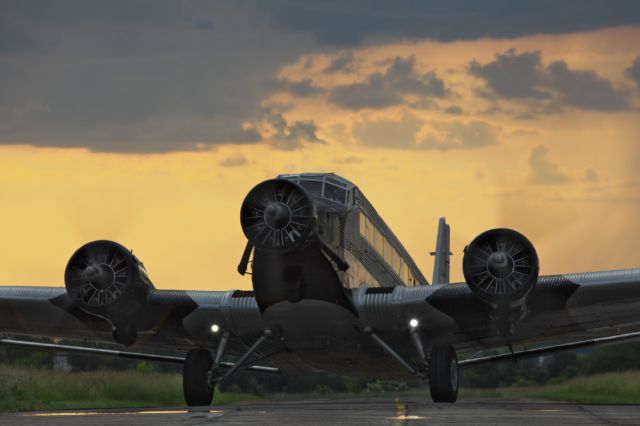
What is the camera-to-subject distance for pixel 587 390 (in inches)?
1404

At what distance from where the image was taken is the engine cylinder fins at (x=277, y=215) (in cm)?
2083

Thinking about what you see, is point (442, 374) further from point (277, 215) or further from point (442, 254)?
point (442, 254)

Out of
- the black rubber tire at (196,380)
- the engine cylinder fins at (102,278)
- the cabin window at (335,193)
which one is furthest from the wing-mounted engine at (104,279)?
the cabin window at (335,193)

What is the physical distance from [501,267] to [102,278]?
7973 millimetres

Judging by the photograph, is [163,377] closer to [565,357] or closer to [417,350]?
[417,350]

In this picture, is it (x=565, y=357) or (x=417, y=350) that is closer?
(x=417, y=350)

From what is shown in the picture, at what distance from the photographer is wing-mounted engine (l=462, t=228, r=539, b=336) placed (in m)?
21.5

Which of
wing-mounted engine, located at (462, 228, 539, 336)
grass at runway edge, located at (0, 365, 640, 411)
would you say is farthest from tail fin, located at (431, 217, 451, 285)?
wing-mounted engine, located at (462, 228, 539, 336)

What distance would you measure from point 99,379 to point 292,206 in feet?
42.4

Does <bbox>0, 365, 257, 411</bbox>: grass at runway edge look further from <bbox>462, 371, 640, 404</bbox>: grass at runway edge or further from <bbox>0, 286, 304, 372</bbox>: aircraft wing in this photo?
<bbox>462, 371, 640, 404</bbox>: grass at runway edge

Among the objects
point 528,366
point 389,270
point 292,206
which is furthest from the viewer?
point 528,366

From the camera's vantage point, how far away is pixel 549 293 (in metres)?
22.7

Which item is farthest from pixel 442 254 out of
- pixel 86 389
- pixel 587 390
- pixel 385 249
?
pixel 86 389

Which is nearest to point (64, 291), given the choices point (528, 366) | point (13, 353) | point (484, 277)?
point (484, 277)
